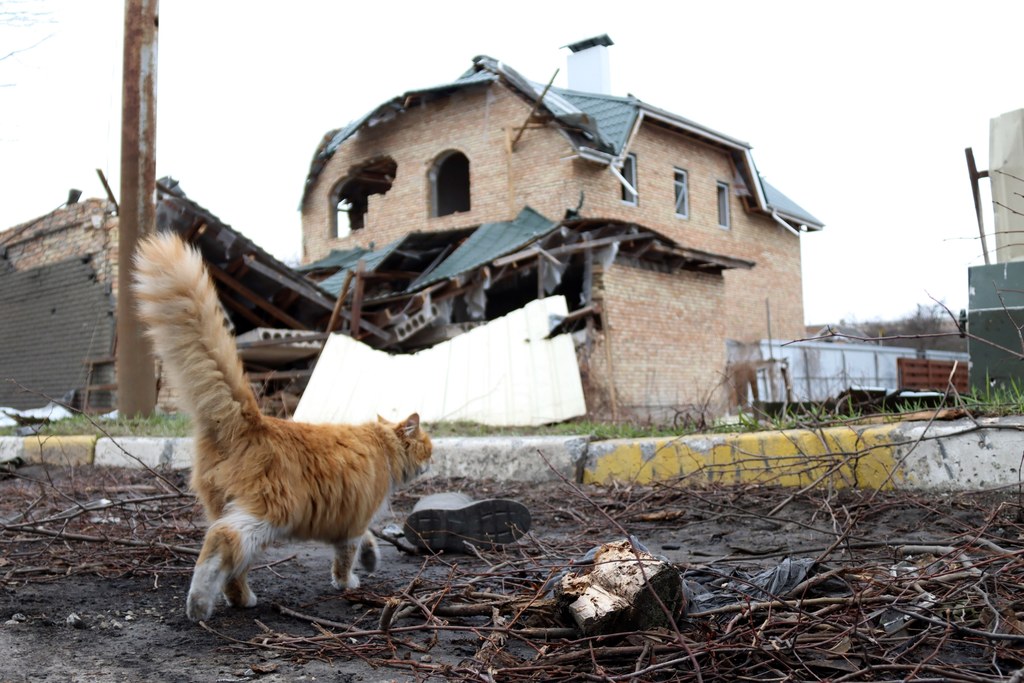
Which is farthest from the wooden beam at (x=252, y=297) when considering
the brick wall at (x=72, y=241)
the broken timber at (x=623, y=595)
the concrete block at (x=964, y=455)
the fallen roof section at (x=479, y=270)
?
the broken timber at (x=623, y=595)

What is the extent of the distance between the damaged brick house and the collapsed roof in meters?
0.06

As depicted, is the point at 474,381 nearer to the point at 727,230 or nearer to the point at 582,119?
the point at 582,119

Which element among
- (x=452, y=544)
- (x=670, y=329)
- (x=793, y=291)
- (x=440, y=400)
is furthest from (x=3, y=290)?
(x=793, y=291)

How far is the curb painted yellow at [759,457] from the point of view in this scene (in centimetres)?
534

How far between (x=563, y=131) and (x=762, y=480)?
1592 centimetres

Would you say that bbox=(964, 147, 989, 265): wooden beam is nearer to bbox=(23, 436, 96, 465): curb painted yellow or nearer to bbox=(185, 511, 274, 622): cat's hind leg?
bbox=(185, 511, 274, 622): cat's hind leg

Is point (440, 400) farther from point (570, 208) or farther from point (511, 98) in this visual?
point (511, 98)

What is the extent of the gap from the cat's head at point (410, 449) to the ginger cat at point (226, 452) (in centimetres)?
68

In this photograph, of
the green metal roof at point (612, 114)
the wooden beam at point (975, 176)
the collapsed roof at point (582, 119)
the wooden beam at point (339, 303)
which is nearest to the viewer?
the wooden beam at point (975, 176)

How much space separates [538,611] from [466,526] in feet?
6.03

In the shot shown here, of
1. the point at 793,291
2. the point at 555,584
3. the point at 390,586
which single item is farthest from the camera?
the point at 793,291

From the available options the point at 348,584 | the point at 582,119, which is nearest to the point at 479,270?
the point at 582,119

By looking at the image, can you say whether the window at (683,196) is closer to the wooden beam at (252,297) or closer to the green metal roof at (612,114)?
the green metal roof at (612,114)

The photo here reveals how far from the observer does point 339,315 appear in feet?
55.6
